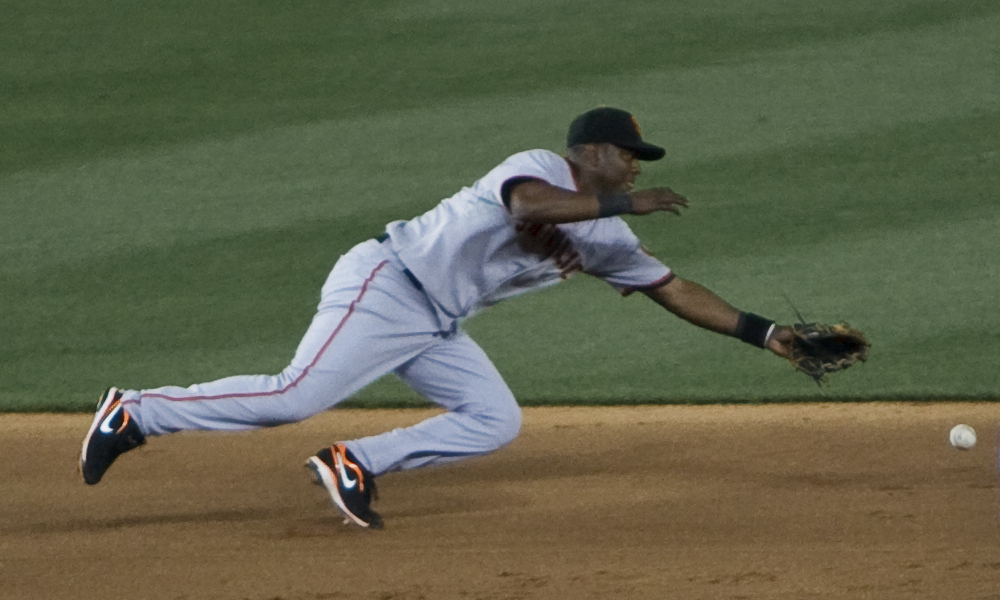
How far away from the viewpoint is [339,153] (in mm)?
9867

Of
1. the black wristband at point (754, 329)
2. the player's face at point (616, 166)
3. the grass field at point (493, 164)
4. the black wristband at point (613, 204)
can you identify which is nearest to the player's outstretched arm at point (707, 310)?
the black wristband at point (754, 329)

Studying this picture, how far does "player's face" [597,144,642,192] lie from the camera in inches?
184

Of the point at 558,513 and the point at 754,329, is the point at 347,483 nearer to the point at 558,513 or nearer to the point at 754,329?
the point at 558,513

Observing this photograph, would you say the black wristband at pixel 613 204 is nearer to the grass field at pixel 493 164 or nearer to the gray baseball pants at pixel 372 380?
the gray baseball pants at pixel 372 380

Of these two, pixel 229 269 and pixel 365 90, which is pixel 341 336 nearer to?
pixel 229 269

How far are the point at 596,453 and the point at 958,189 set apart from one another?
4.38 meters

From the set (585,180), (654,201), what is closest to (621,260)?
(585,180)

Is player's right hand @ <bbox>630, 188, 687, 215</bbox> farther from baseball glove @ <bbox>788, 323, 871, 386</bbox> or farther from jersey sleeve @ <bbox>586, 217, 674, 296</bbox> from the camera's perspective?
baseball glove @ <bbox>788, 323, 871, 386</bbox>

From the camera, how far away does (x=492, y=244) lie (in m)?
4.68

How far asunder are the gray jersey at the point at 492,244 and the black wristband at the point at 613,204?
0.87 feet

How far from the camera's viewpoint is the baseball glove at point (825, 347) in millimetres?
4918

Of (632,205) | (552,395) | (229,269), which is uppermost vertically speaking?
(632,205)

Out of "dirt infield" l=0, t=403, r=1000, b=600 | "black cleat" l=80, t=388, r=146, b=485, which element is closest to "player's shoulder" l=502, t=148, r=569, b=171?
"dirt infield" l=0, t=403, r=1000, b=600

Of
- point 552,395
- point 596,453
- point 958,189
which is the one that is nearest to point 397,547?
point 596,453
